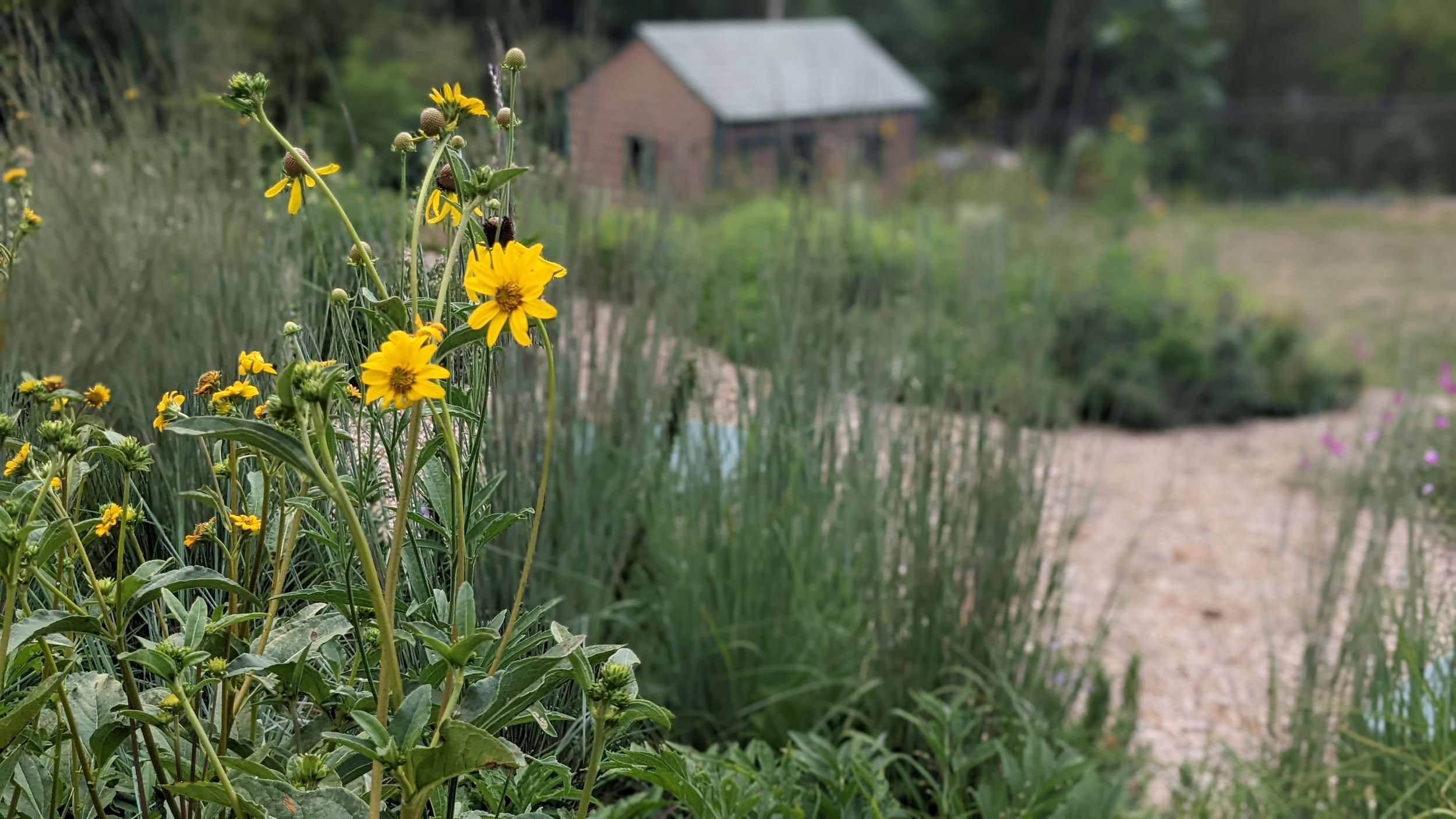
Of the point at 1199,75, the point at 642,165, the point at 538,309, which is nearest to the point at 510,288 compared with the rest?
the point at 538,309

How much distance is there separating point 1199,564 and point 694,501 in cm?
261

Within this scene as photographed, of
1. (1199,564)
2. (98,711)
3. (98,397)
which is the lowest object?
(1199,564)

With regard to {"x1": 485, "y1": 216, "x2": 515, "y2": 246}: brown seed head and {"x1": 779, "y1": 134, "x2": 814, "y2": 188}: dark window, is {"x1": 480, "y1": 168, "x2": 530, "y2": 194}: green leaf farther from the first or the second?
{"x1": 779, "y1": 134, "x2": 814, "y2": 188}: dark window

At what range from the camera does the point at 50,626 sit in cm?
76

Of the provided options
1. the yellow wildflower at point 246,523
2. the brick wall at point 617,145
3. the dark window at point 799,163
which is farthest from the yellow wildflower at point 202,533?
the dark window at point 799,163

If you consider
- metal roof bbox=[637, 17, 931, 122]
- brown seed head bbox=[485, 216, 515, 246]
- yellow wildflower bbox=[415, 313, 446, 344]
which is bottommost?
yellow wildflower bbox=[415, 313, 446, 344]

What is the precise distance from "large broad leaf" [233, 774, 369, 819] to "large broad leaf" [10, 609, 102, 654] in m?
0.18

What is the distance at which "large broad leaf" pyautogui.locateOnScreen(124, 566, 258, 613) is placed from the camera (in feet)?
2.61

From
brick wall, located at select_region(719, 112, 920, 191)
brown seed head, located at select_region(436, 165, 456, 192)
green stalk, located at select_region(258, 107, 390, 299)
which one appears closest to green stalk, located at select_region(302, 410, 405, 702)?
green stalk, located at select_region(258, 107, 390, 299)

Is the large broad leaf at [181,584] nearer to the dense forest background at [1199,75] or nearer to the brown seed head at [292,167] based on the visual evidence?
the brown seed head at [292,167]

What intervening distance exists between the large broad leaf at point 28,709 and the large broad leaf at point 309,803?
0.52 feet

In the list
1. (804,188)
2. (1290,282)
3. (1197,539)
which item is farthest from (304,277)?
(1290,282)

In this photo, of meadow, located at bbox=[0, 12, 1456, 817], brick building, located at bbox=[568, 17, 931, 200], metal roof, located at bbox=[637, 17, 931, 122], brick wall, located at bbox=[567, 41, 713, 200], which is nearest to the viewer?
meadow, located at bbox=[0, 12, 1456, 817]

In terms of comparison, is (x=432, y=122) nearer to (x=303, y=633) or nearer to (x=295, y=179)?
(x=295, y=179)
